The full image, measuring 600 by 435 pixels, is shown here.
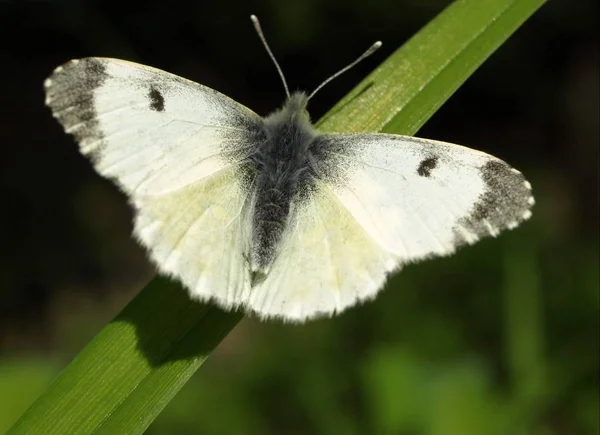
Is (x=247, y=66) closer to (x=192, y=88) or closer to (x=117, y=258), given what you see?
(x=117, y=258)

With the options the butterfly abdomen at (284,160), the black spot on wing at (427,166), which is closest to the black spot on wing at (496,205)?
the black spot on wing at (427,166)

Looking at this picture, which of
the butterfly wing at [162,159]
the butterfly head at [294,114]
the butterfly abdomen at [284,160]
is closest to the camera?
the butterfly wing at [162,159]

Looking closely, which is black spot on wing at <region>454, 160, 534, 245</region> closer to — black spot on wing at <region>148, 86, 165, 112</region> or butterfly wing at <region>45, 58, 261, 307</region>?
butterfly wing at <region>45, 58, 261, 307</region>

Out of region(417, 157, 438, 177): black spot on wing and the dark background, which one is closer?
region(417, 157, 438, 177): black spot on wing

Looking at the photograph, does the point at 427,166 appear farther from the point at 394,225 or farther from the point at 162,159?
the point at 162,159

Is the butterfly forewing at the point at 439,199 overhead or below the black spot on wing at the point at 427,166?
below

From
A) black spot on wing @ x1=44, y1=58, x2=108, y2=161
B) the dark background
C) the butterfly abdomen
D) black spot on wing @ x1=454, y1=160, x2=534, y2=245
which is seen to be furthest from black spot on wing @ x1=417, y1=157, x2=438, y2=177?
the dark background

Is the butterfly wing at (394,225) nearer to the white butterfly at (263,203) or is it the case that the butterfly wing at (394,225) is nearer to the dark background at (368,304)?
the white butterfly at (263,203)

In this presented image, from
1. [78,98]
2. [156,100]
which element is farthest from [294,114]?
[78,98]
